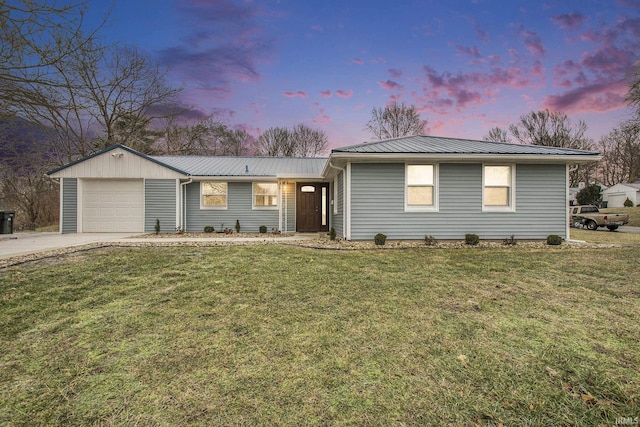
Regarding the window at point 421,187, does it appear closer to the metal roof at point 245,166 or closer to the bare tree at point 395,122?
the metal roof at point 245,166

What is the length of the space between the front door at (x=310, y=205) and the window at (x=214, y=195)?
3527 millimetres

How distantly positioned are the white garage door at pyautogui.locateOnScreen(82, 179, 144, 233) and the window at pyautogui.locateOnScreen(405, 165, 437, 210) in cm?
1146

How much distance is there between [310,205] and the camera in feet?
43.4

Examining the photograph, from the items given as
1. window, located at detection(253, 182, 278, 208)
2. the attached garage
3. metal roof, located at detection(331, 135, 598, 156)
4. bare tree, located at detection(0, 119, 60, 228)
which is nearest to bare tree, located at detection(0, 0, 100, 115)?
metal roof, located at detection(331, 135, 598, 156)

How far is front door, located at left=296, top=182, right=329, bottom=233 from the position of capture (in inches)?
520

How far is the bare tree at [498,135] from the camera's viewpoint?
32906 mm

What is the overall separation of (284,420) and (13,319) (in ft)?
11.6

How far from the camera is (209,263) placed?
594 centimetres

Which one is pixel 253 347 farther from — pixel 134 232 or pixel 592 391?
pixel 134 232

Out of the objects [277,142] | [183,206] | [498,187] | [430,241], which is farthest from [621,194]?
[183,206]

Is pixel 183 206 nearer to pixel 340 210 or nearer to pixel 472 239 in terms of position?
pixel 340 210

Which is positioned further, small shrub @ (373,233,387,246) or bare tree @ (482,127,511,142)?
bare tree @ (482,127,511,142)

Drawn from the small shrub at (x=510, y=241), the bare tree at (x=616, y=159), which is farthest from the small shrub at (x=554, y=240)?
the bare tree at (x=616, y=159)

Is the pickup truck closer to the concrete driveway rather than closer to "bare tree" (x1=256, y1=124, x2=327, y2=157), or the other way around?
"bare tree" (x1=256, y1=124, x2=327, y2=157)
